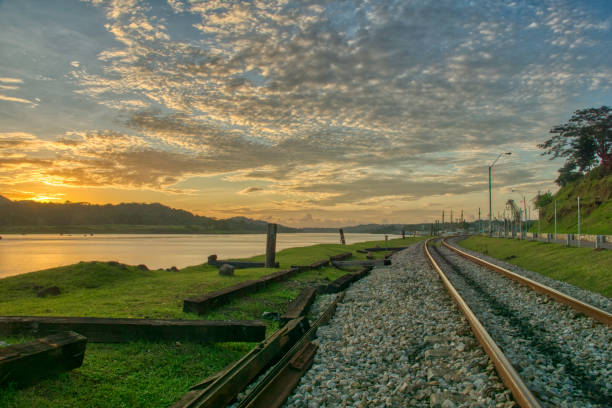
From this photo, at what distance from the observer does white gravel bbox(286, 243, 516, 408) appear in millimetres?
4309

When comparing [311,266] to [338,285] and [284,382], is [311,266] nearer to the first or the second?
[338,285]

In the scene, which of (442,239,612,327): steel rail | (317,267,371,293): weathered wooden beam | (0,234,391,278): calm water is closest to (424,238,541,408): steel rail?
(442,239,612,327): steel rail

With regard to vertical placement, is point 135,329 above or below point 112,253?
above

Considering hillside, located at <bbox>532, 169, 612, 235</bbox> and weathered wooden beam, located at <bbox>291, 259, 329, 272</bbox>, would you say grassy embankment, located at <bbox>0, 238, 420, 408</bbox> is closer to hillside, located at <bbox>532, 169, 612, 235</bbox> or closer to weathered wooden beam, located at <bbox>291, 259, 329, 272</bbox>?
weathered wooden beam, located at <bbox>291, 259, 329, 272</bbox>

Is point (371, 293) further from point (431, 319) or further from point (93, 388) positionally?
point (93, 388)

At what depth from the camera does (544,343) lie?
664 cm

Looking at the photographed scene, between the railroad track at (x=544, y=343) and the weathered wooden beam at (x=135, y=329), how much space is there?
3.56 metres

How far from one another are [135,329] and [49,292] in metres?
6.77

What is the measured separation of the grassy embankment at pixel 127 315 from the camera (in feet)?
13.8

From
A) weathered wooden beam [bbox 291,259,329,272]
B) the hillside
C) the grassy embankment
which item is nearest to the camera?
the grassy embankment

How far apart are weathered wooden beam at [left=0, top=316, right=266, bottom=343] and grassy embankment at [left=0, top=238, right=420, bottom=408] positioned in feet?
0.43

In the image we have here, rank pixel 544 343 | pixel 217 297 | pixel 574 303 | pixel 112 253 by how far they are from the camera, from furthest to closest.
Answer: pixel 112 253
pixel 574 303
pixel 217 297
pixel 544 343

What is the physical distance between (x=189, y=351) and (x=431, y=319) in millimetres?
4680

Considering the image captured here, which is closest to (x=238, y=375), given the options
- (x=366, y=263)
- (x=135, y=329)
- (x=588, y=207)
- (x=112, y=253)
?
(x=135, y=329)
